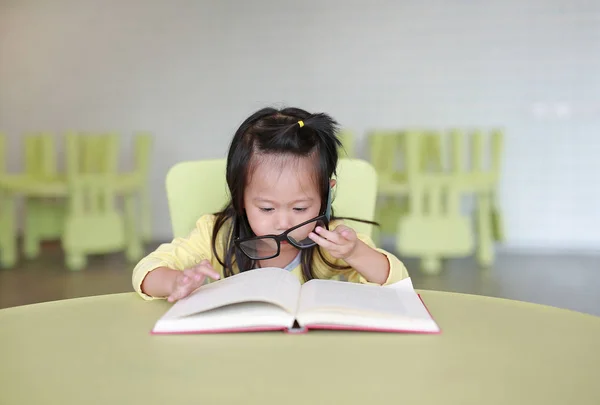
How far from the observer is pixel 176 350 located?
0.74 metres

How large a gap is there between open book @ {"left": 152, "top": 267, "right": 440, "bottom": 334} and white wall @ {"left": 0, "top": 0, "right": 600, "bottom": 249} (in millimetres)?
4536

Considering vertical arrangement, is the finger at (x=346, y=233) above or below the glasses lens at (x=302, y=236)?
above

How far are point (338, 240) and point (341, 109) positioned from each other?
4.29 m

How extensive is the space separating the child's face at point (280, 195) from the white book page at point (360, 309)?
349 mm

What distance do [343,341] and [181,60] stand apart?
5026 mm

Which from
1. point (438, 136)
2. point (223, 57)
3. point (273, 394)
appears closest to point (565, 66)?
point (438, 136)

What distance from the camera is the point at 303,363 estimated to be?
27.5 inches

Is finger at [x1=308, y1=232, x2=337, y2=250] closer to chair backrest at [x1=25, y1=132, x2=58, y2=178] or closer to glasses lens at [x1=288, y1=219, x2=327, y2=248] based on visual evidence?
glasses lens at [x1=288, y1=219, x2=327, y2=248]

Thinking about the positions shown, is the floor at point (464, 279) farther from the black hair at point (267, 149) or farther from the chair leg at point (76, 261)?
the black hair at point (267, 149)

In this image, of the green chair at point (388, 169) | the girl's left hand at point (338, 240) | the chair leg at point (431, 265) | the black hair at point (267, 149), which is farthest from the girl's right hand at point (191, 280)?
the green chair at point (388, 169)

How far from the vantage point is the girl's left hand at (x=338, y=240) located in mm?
1114

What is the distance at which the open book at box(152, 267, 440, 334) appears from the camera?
80 centimetres

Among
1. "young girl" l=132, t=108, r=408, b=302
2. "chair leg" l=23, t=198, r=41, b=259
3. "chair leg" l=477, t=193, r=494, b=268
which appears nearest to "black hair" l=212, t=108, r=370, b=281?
"young girl" l=132, t=108, r=408, b=302

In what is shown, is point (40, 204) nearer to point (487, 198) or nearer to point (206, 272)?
point (487, 198)
